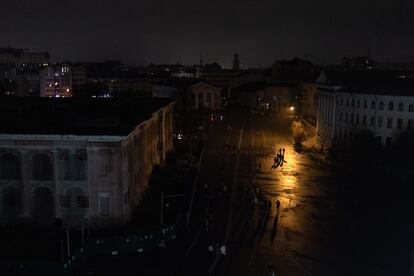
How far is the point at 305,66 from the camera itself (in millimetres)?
181625

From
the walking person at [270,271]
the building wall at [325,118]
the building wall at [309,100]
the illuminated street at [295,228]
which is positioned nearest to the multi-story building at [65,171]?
the illuminated street at [295,228]

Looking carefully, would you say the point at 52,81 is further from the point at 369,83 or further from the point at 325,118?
the point at 369,83

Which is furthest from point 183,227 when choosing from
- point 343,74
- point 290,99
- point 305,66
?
point 305,66

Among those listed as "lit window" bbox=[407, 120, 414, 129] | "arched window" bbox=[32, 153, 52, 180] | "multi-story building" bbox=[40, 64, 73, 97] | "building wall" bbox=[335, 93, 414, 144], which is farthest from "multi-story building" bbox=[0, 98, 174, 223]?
"multi-story building" bbox=[40, 64, 73, 97]

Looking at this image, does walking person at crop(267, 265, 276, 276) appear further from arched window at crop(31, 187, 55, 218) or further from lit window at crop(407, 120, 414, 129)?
lit window at crop(407, 120, 414, 129)

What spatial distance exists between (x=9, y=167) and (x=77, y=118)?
24.9ft

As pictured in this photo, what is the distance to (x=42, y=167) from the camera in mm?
35625

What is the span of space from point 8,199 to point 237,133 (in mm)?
49081

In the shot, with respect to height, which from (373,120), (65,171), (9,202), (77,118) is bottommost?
(9,202)

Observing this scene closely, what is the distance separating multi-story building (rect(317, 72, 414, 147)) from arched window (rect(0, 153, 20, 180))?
3913 cm

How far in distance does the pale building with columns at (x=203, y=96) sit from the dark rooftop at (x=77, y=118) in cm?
5581

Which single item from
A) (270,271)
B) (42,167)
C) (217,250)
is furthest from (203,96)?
(270,271)

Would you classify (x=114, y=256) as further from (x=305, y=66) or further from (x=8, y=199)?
(x=305, y=66)

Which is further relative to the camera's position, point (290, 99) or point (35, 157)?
point (290, 99)
